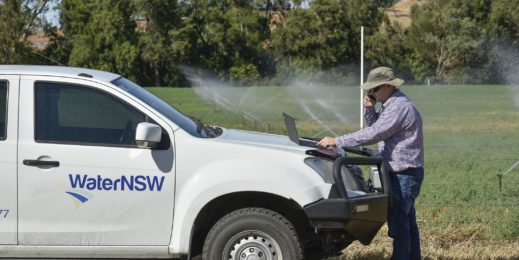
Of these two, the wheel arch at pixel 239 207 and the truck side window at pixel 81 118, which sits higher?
the truck side window at pixel 81 118

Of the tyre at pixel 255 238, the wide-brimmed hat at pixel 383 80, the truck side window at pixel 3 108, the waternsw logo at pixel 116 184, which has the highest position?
the wide-brimmed hat at pixel 383 80

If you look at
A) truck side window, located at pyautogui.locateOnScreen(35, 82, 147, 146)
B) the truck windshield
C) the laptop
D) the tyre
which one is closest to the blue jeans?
the laptop

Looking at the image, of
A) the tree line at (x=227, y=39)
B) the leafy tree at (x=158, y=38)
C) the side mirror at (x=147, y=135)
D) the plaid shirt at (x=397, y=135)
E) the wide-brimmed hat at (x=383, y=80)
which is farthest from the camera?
the leafy tree at (x=158, y=38)

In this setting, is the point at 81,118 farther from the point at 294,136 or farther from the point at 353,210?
the point at 353,210

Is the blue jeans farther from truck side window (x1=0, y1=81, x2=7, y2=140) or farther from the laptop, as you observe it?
truck side window (x1=0, y1=81, x2=7, y2=140)

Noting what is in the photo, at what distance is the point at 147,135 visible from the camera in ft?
19.7

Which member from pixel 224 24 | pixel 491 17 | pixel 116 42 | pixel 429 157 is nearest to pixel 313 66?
pixel 224 24

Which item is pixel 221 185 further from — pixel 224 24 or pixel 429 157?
pixel 224 24

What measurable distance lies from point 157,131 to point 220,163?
1.76 ft

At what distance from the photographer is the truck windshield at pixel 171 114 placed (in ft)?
21.3

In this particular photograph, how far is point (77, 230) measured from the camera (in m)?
6.17

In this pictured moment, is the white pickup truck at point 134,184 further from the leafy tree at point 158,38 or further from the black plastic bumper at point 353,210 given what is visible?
the leafy tree at point 158,38

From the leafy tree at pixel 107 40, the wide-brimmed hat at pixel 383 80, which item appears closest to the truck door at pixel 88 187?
the wide-brimmed hat at pixel 383 80

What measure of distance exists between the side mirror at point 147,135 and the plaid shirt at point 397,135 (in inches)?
63.0
